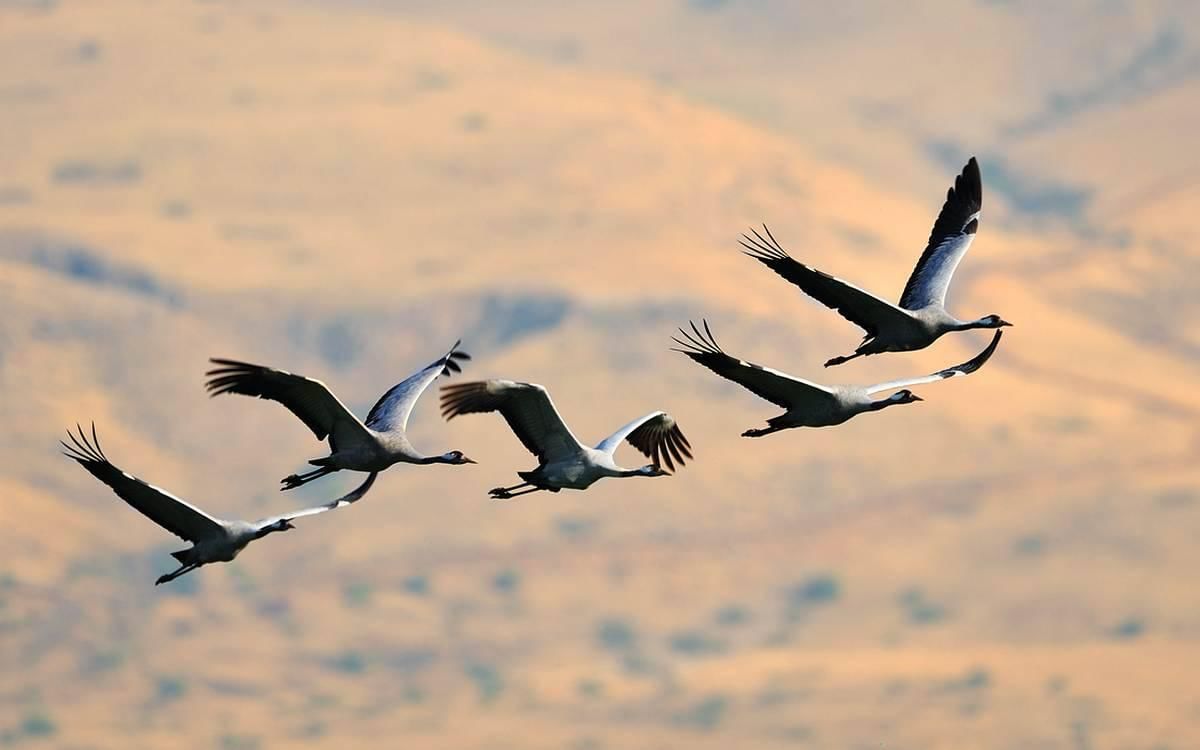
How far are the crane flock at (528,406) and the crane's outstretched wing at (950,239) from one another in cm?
5

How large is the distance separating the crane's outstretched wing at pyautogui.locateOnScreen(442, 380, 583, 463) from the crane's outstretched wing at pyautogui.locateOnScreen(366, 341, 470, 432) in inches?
62.7

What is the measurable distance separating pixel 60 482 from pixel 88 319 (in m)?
17.8

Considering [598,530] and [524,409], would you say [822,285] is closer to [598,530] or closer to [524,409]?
[524,409]

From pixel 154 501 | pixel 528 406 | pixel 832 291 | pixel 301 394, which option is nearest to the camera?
pixel 154 501

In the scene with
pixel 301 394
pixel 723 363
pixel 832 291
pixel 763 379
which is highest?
pixel 832 291

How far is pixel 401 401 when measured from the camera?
37438 millimetres

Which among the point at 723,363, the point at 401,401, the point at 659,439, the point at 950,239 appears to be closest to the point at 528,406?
the point at 401,401

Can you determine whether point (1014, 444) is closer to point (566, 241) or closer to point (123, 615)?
point (566, 241)

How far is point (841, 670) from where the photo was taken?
490 feet

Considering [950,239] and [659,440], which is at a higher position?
[950,239]

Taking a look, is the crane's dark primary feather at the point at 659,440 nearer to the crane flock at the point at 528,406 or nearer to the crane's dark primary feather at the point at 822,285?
the crane flock at the point at 528,406

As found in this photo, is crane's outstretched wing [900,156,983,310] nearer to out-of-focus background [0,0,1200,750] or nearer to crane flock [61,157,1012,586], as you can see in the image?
crane flock [61,157,1012,586]

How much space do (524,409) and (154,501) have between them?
5407 millimetres

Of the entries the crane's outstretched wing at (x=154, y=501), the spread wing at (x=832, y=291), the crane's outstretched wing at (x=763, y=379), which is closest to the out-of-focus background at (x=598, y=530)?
the spread wing at (x=832, y=291)
